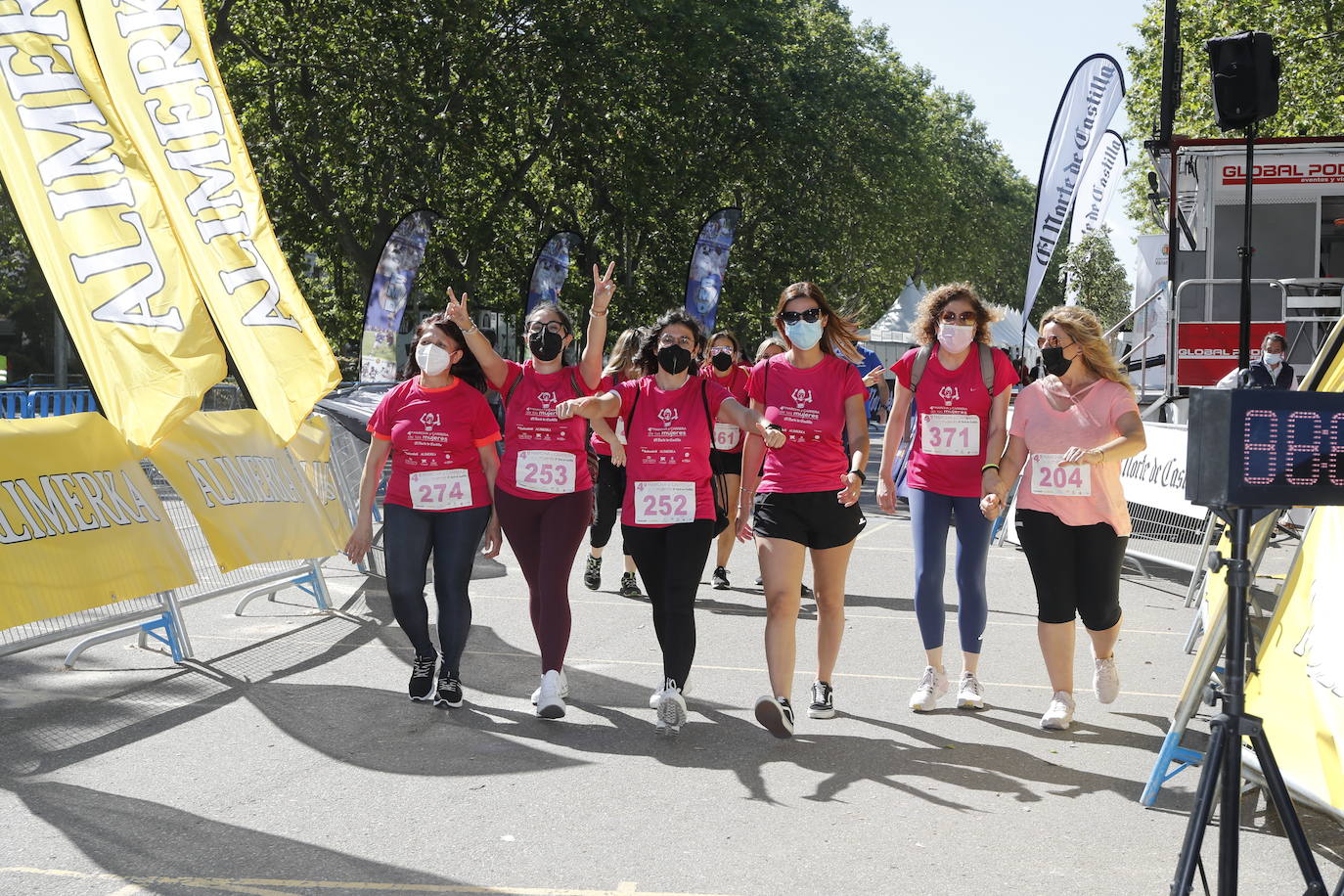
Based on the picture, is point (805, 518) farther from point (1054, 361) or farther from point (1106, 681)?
point (1106, 681)

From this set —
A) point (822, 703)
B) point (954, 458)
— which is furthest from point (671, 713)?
point (954, 458)

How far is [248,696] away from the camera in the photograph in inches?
265

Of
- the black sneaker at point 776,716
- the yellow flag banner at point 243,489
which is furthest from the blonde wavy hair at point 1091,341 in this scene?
the yellow flag banner at point 243,489

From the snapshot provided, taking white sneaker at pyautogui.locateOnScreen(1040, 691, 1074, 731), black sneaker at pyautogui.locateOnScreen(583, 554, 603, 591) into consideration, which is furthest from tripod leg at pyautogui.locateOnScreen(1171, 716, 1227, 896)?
black sneaker at pyautogui.locateOnScreen(583, 554, 603, 591)

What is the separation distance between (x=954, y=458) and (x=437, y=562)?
2.42 metres

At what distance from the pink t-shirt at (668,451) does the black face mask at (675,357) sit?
139 millimetres

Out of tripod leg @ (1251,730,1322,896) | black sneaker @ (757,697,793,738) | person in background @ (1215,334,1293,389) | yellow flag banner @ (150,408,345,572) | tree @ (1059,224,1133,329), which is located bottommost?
black sneaker @ (757,697,793,738)

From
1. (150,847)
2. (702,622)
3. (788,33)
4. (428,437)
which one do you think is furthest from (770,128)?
(150,847)

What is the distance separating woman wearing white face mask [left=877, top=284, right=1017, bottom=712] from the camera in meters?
6.43

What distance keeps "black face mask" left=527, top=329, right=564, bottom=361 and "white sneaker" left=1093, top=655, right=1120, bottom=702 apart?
2797 mm

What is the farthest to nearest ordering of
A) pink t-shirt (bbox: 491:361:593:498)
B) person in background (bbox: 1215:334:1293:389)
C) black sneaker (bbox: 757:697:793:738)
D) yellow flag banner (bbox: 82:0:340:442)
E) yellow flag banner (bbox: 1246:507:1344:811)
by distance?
person in background (bbox: 1215:334:1293:389) → yellow flag banner (bbox: 82:0:340:442) → pink t-shirt (bbox: 491:361:593:498) → black sneaker (bbox: 757:697:793:738) → yellow flag banner (bbox: 1246:507:1344:811)

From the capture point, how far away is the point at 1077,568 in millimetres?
6207

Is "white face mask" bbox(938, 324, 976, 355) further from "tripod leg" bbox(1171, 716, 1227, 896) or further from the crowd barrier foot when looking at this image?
"tripod leg" bbox(1171, 716, 1227, 896)

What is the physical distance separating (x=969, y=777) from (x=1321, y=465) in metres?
2.33
